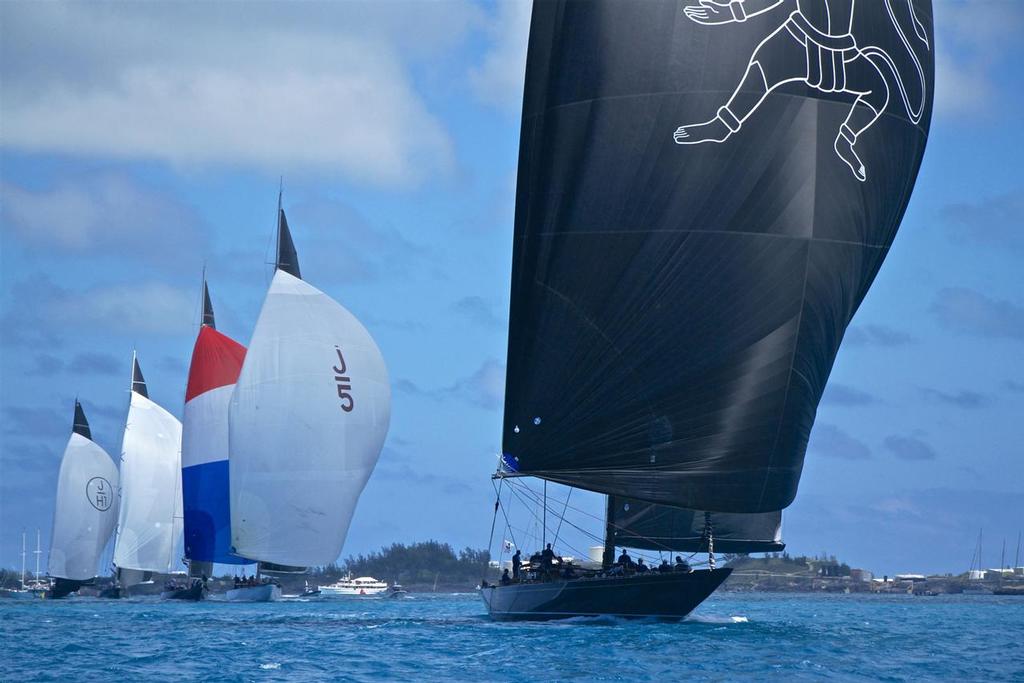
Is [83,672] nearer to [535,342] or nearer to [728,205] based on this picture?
[535,342]

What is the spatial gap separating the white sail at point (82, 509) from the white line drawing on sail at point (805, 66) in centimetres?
6187

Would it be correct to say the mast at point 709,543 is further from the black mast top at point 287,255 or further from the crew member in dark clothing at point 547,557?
the black mast top at point 287,255

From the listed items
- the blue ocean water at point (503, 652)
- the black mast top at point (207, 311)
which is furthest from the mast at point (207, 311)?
the blue ocean water at point (503, 652)

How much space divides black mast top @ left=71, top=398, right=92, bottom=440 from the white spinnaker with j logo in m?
28.9

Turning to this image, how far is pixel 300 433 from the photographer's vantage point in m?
62.0

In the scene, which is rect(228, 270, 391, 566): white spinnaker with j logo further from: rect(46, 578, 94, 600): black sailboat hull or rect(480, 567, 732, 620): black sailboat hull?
rect(46, 578, 94, 600): black sailboat hull

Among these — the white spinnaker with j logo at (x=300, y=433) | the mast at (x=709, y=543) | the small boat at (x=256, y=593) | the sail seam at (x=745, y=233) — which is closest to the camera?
the sail seam at (x=745, y=233)

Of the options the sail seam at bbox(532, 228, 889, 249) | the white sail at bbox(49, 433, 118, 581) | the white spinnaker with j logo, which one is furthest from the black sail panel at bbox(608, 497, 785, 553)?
the white sail at bbox(49, 433, 118, 581)

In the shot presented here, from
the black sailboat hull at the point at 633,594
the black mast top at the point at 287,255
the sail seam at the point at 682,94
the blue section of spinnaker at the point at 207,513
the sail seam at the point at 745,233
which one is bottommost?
the black sailboat hull at the point at 633,594

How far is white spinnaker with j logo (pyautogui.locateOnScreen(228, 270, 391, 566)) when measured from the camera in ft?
204

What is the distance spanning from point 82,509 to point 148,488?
581 centimetres

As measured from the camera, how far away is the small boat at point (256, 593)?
237 ft

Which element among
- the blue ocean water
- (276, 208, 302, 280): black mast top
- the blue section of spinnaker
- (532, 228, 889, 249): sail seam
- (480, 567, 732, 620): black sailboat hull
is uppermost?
(276, 208, 302, 280): black mast top

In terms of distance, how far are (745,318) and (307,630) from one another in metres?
15.9
